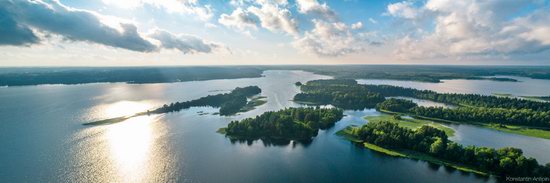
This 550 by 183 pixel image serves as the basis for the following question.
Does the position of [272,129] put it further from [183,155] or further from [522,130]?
[522,130]

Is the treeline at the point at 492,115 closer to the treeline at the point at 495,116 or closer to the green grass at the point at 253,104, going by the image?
the treeline at the point at 495,116

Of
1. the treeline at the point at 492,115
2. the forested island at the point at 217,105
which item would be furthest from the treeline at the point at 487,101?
the forested island at the point at 217,105

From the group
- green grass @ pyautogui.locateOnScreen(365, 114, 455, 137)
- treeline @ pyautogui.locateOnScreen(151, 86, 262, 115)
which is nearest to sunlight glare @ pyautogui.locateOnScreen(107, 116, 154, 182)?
treeline @ pyautogui.locateOnScreen(151, 86, 262, 115)

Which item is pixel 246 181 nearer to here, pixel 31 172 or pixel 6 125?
pixel 31 172

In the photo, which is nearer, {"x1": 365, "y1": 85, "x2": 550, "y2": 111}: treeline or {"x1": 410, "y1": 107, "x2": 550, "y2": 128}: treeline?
{"x1": 410, "y1": 107, "x2": 550, "y2": 128}: treeline

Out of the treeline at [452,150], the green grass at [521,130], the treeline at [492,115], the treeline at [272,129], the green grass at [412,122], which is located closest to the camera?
the treeline at [452,150]

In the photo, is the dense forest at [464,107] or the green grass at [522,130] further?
the dense forest at [464,107]

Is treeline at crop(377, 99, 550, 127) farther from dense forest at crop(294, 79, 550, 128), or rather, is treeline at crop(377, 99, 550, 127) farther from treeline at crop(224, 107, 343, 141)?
treeline at crop(224, 107, 343, 141)

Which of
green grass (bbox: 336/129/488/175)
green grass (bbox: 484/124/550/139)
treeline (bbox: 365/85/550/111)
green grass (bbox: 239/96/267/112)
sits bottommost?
green grass (bbox: 484/124/550/139)

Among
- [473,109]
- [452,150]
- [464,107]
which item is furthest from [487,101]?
[452,150]
